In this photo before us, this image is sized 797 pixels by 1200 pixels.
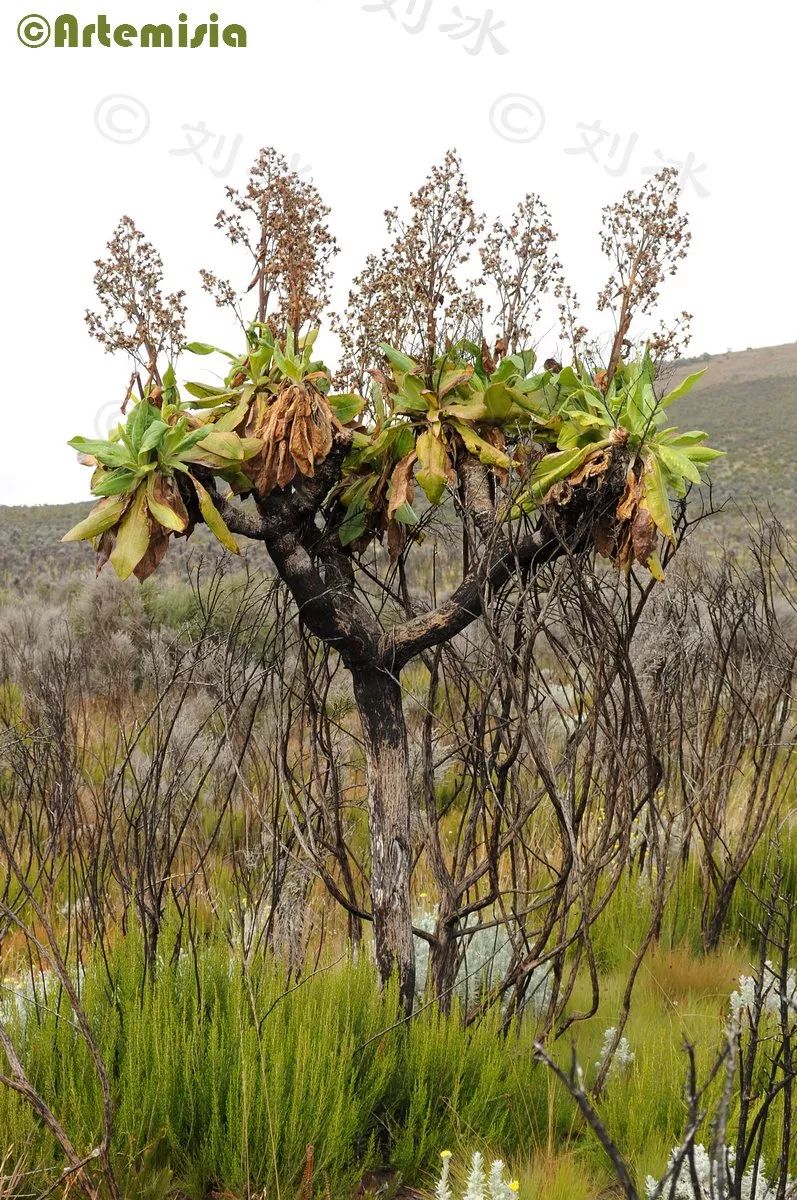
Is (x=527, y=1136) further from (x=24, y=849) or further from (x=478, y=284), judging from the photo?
(x=24, y=849)

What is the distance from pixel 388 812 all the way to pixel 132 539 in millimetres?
1055

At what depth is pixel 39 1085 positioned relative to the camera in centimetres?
Result: 242

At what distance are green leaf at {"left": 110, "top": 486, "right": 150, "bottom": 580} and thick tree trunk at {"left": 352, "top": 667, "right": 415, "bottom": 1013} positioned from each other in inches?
29.1

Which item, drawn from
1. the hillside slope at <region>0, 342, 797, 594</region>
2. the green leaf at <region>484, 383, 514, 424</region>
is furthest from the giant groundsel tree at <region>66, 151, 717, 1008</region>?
the hillside slope at <region>0, 342, 797, 594</region>

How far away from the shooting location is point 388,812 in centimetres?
263

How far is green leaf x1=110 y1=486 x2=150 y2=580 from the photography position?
86.8 inches

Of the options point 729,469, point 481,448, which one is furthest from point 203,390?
point 729,469

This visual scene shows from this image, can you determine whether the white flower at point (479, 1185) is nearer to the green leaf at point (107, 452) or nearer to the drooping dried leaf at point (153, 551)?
the drooping dried leaf at point (153, 551)

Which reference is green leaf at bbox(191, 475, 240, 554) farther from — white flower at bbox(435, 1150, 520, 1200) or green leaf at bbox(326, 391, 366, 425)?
white flower at bbox(435, 1150, 520, 1200)

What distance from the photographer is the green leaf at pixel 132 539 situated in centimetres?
221

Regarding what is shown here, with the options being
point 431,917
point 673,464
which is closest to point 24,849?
point 431,917

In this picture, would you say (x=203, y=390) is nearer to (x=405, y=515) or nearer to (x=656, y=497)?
(x=405, y=515)

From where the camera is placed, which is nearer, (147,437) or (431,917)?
(147,437)

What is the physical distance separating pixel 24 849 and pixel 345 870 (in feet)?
10.1
